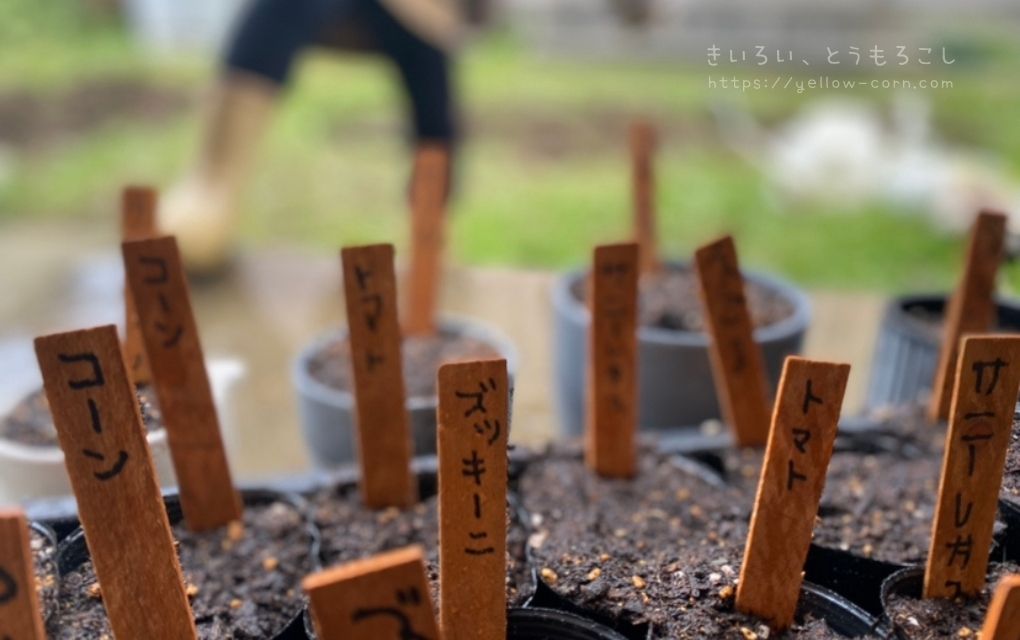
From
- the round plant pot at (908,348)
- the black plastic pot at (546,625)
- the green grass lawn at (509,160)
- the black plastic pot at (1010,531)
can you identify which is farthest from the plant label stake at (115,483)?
the green grass lawn at (509,160)

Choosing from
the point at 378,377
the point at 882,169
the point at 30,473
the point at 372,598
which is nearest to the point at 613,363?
the point at 378,377

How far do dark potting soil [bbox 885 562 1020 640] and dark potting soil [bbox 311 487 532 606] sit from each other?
286mm

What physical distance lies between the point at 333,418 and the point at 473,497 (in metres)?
0.50

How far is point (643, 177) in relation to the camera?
1.19 m

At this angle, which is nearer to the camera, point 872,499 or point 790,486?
point 790,486

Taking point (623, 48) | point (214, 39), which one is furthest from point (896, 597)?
point (214, 39)

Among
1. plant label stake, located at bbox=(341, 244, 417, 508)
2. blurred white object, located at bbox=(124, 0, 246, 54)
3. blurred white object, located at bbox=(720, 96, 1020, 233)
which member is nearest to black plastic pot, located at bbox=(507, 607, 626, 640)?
plant label stake, located at bbox=(341, 244, 417, 508)

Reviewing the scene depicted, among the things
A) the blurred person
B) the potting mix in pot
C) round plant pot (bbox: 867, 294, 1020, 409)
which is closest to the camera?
the potting mix in pot

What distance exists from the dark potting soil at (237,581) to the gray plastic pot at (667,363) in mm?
490

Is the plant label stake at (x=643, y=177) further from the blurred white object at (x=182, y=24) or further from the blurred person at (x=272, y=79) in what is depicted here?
the blurred white object at (x=182, y=24)

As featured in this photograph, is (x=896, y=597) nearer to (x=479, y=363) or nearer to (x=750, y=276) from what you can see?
(x=479, y=363)

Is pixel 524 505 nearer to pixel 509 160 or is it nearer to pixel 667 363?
pixel 667 363

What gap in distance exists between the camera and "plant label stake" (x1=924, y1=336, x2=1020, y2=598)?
57cm

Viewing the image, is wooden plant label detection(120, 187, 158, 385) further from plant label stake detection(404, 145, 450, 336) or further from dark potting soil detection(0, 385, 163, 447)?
plant label stake detection(404, 145, 450, 336)
